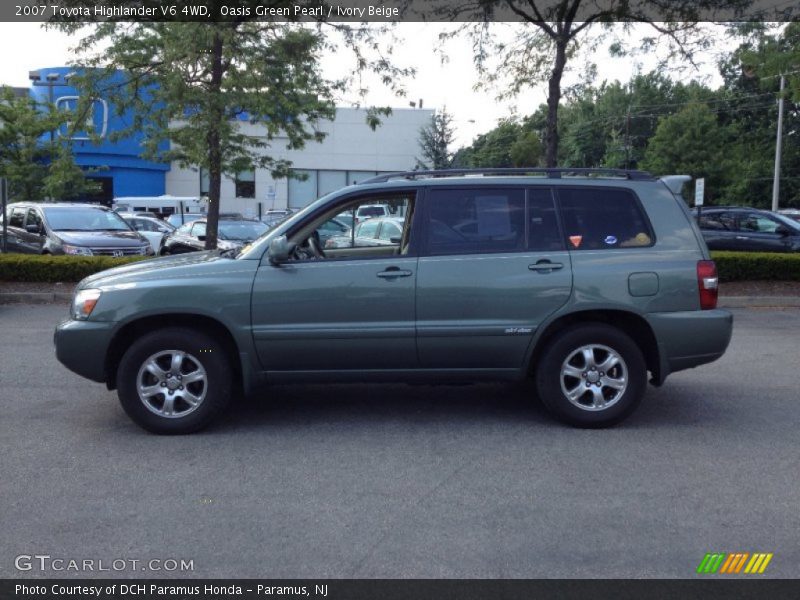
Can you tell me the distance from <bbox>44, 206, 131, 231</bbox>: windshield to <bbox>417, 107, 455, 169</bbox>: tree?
28.1 m

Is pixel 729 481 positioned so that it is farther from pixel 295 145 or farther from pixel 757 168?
pixel 757 168

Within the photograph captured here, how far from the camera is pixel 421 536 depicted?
439 cm

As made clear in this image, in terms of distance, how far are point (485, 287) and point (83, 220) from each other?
1370 centimetres

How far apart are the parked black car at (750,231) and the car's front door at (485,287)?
51.8 ft

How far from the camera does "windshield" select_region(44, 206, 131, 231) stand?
1753 cm

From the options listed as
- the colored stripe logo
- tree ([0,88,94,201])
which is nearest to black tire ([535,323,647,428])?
the colored stripe logo

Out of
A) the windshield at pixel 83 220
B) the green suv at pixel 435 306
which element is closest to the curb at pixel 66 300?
the windshield at pixel 83 220

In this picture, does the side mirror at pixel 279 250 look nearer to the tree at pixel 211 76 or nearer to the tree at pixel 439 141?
the tree at pixel 211 76

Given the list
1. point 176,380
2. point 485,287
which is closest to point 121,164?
point 176,380

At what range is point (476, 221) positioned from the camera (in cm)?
645

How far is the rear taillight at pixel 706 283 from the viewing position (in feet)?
20.9

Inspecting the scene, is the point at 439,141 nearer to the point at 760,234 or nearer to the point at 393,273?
the point at 760,234
